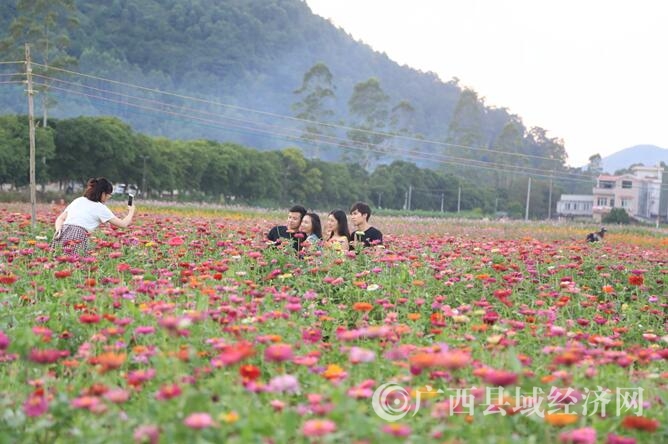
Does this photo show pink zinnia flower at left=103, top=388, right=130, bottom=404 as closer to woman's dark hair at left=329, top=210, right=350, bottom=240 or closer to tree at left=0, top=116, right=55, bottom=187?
woman's dark hair at left=329, top=210, right=350, bottom=240

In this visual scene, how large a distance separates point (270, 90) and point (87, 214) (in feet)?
468

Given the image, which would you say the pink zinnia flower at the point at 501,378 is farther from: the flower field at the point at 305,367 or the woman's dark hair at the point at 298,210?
the woman's dark hair at the point at 298,210

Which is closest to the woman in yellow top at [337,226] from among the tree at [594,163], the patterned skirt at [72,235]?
the patterned skirt at [72,235]

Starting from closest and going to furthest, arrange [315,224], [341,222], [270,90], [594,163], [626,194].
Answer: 1. [341,222]
2. [315,224]
3. [626,194]
4. [594,163]
5. [270,90]

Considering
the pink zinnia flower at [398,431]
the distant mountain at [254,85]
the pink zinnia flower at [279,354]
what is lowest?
the pink zinnia flower at [398,431]

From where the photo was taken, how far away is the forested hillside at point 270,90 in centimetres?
9675

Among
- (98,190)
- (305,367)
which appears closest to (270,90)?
(98,190)

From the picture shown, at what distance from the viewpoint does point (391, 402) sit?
350 centimetres

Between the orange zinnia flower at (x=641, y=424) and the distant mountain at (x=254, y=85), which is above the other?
the distant mountain at (x=254, y=85)

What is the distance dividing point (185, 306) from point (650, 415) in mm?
2617

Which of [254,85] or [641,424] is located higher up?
[254,85]

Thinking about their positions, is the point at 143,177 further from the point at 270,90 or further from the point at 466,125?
the point at 270,90

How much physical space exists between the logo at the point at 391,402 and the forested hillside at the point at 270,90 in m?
69.7

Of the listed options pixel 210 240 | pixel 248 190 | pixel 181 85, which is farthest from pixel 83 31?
pixel 210 240
